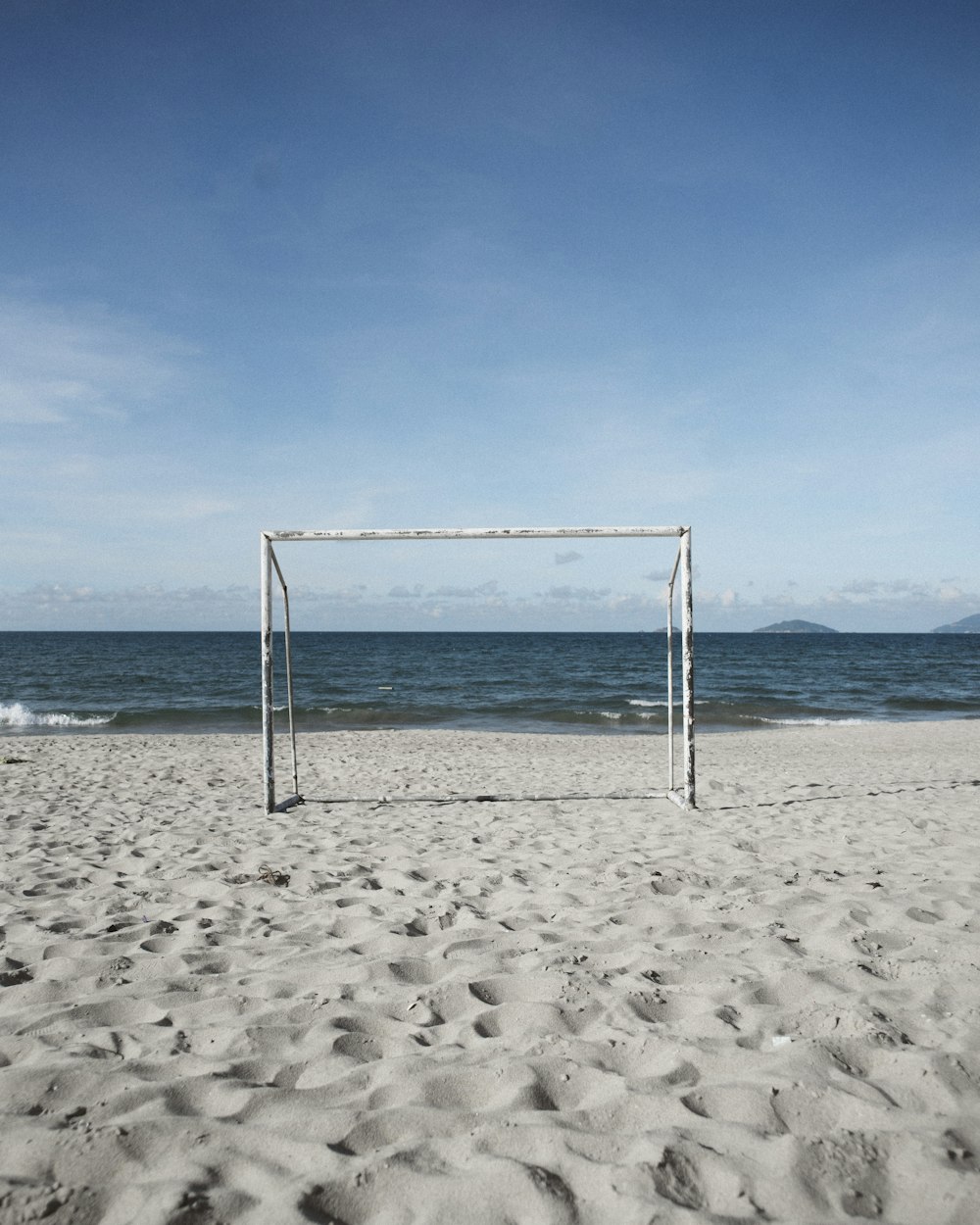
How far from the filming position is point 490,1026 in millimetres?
2861

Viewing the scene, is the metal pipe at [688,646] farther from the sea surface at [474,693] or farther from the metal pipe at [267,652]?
the sea surface at [474,693]

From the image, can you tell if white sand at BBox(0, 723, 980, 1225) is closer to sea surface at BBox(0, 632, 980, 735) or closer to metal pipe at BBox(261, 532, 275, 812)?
metal pipe at BBox(261, 532, 275, 812)

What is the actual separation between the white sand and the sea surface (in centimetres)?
1343

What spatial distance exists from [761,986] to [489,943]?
124 centimetres

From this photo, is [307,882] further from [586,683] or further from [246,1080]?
[586,683]

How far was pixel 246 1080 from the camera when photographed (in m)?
2.47

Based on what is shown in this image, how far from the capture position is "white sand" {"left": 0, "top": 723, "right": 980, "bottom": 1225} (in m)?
1.95

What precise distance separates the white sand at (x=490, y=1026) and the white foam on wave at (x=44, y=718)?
14619 millimetres

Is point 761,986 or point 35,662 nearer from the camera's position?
point 761,986

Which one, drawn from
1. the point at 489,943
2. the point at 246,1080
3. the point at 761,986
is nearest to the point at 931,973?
the point at 761,986

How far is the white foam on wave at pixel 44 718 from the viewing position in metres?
19.4

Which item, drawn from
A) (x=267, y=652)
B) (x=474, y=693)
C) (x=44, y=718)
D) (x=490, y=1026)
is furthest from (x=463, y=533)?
(x=474, y=693)

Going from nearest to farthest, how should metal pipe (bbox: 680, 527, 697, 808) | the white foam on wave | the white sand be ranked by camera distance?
the white sand → metal pipe (bbox: 680, 527, 697, 808) → the white foam on wave

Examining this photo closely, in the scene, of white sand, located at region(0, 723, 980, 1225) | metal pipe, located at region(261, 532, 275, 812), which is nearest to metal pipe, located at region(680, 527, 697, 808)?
white sand, located at region(0, 723, 980, 1225)
